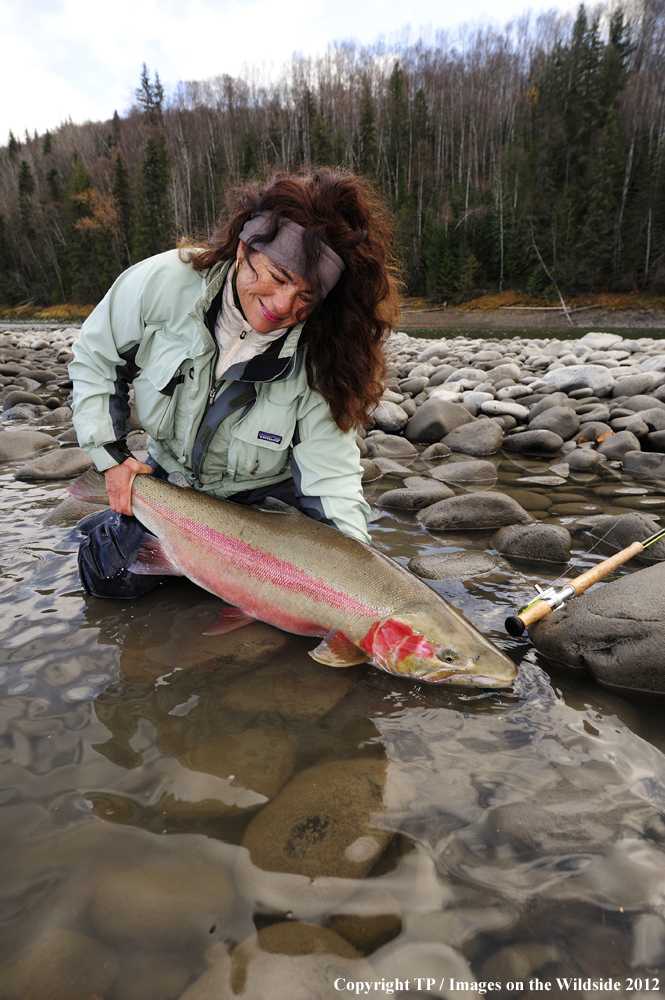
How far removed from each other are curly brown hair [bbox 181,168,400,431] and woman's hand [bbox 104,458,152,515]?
103 cm

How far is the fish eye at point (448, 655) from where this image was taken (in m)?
2.33

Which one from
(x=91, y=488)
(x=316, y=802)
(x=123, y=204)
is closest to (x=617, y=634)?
(x=316, y=802)

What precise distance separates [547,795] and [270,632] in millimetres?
1416

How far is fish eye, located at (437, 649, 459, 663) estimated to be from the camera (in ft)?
7.64

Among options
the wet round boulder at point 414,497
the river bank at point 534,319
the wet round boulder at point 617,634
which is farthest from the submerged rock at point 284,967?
the river bank at point 534,319

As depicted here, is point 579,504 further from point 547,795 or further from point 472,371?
point 472,371

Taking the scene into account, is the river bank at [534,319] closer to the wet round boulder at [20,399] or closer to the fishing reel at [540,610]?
the wet round boulder at [20,399]

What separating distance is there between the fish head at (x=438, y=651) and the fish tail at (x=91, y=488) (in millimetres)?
1685

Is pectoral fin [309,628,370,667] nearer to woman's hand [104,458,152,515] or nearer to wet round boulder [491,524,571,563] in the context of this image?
woman's hand [104,458,152,515]

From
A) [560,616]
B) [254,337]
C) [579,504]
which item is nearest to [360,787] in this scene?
[560,616]

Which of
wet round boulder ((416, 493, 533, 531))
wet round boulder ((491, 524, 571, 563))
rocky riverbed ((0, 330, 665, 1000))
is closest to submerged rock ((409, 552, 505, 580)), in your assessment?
rocky riverbed ((0, 330, 665, 1000))

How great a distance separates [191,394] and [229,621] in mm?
1150

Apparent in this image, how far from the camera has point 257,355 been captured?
9.23ft

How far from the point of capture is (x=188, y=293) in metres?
2.87
